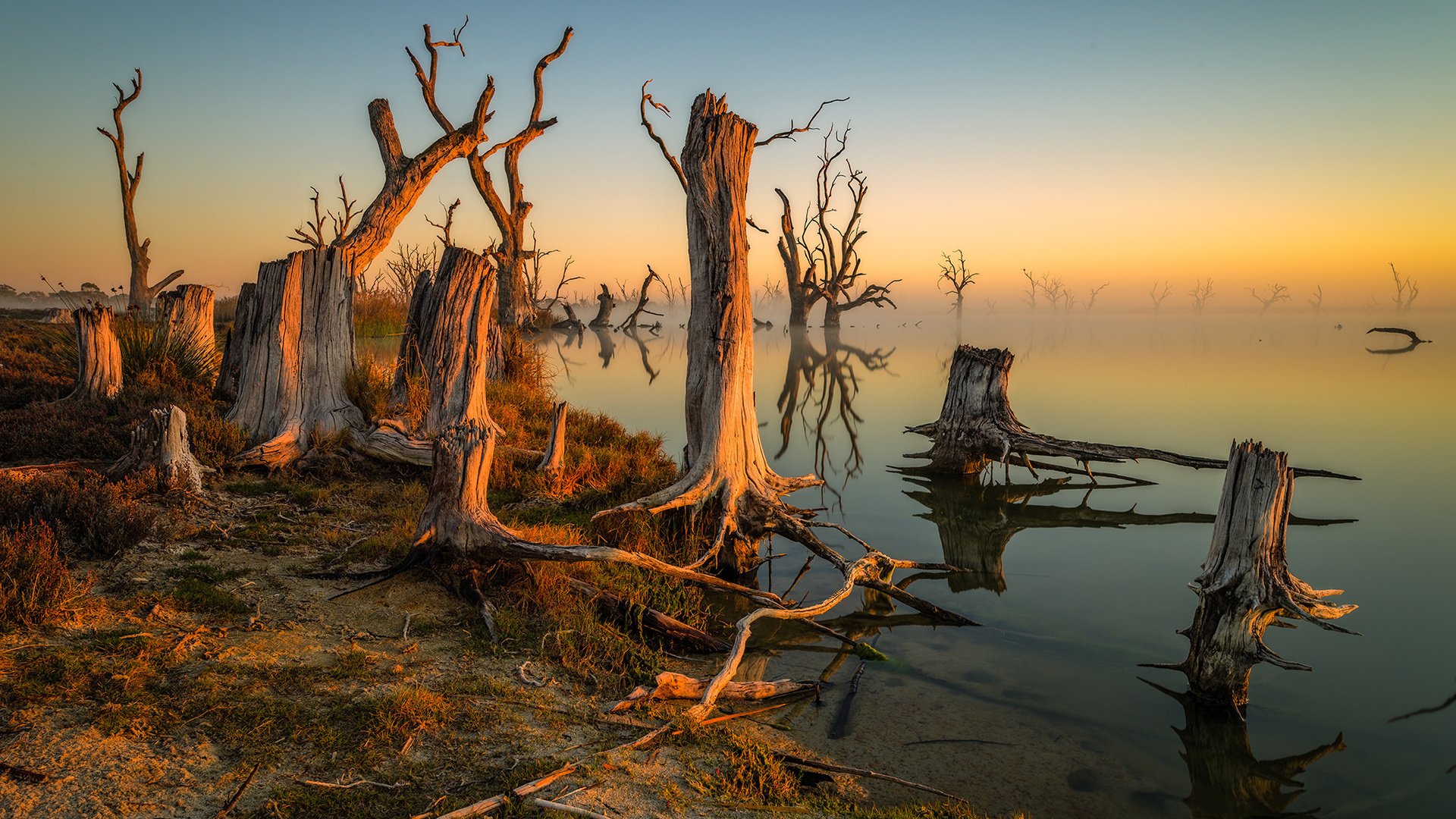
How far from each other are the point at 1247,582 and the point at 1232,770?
3.50ft

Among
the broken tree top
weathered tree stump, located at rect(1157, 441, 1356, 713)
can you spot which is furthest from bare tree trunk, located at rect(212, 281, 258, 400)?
weathered tree stump, located at rect(1157, 441, 1356, 713)

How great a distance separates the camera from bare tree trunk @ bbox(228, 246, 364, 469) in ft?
26.9

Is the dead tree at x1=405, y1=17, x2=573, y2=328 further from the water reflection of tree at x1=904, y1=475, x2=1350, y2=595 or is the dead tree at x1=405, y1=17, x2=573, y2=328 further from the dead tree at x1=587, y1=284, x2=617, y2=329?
the dead tree at x1=587, y1=284, x2=617, y2=329

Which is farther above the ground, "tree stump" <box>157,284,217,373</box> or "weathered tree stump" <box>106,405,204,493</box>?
"tree stump" <box>157,284,217,373</box>

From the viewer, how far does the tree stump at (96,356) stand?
8.20 metres

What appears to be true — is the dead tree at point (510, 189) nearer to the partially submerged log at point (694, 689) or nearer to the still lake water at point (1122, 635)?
the still lake water at point (1122, 635)

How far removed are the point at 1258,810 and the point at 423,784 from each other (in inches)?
165

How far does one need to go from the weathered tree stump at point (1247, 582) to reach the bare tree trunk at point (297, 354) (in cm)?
797

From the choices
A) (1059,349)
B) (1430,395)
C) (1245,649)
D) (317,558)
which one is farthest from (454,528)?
(1059,349)

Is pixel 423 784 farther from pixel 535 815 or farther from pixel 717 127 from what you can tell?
pixel 717 127

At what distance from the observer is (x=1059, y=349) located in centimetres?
4141

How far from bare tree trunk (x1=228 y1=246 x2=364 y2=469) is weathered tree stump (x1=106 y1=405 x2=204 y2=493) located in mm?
1400

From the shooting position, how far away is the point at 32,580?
4234 millimetres

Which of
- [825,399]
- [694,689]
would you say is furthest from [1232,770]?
[825,399]
